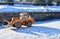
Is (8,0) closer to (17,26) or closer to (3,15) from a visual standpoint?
(3,15)

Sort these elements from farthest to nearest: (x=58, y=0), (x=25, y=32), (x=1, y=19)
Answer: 1. (x=58, y=0)
2. (x=1, y=19)
3. (x=25, y=32)

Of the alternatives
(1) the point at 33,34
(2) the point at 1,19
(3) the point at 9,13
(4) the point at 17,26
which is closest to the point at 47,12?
(3) the point at 9,13

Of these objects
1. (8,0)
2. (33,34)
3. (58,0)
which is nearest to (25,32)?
(33,34)

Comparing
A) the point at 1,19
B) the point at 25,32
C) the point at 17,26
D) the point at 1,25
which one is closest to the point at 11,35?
the point at 25,32

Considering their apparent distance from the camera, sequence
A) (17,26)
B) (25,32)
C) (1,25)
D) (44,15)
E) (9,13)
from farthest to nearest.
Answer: (44,15), (9,13), (1,25), (17,26), (25,32)

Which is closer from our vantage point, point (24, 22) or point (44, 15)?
point (24, 22)

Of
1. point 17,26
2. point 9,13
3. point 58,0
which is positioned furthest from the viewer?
point 58,0

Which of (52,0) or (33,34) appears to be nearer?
(33,34)

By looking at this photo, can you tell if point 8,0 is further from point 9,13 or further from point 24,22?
point 24,22

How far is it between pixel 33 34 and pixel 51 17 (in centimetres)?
839

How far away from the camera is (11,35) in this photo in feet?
33.8

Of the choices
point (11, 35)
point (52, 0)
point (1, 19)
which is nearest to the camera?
point (11, 35)

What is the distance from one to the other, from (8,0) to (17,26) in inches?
772

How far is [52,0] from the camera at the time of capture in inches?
1210
